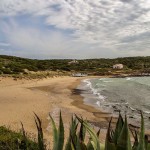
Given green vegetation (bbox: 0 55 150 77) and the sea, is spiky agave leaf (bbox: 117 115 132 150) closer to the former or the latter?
the sea

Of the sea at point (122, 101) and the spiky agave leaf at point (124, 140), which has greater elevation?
the spiky agave leaf at point (124, 140)

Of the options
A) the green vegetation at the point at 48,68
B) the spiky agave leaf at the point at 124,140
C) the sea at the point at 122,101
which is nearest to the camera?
the spiky agave leaf at the point at 124,140

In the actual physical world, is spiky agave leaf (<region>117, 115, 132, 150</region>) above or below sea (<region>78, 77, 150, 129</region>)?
above

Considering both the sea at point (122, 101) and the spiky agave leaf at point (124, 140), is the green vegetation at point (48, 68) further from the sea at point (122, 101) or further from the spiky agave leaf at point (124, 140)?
the spiky agave leaf at point (124, 140)

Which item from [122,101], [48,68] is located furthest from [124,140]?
[48,68]

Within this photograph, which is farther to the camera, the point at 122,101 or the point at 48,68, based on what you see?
the point at 48,68

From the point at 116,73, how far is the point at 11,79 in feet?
143

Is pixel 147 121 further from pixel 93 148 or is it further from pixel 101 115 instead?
pixel 93 148

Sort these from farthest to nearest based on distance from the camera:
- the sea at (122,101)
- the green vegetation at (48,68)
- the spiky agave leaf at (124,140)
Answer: the green vegetation at (48,68)
the sea at (122,101)
the spiky agave leaf at (124,140)

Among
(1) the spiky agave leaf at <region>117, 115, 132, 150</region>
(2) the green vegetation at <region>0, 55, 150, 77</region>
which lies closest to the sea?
(1) the spiky agave leaf at <region>117, 115, 132, 150</region>

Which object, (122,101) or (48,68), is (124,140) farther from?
(48,68)

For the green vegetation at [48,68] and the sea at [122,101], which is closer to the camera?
the sea at [122,101]

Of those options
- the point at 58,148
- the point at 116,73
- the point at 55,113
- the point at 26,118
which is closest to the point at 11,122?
the point at 26,118

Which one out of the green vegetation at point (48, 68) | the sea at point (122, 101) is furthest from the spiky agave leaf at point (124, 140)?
the green vegetation at point (48, 68)
